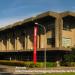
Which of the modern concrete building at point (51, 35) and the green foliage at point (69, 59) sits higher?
the modern concrete building at point (51, 35)

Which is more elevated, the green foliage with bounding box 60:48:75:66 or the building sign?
the building sign

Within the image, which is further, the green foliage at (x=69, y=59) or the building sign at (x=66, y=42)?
the building sign at (x=66, y=42)

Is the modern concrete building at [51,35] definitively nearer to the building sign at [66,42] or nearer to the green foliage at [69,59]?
the building sign at [66,42]

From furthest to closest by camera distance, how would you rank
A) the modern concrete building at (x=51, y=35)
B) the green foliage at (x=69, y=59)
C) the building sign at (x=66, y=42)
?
the building sign at (x=66, y=42) < the modern concrete building at (x=51, y=35) < the green foliage at (x=69, y=59)

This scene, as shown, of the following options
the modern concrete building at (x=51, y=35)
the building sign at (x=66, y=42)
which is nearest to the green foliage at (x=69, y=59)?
the modern concrete building at (x=51, y=35)

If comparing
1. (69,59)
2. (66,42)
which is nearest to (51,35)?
(66,42)

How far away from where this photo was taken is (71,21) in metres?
67.1

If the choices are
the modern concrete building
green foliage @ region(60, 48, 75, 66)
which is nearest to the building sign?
the modern concrete building

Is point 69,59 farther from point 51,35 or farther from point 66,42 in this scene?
point 51,35

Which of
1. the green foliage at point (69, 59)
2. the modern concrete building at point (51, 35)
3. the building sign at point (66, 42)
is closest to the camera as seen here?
the green foliage at point (69, 59)

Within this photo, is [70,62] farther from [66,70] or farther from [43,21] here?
[43,21]

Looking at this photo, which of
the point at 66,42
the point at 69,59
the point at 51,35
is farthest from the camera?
the point at 51,35

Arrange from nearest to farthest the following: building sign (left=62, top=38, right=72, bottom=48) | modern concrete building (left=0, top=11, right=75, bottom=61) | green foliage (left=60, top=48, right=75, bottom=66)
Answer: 1. green foliage (left=60, top=48, right=75, bottom=66)
2. modern concrete building (left=0, top=11, right=75, bottom=61)
3. building sign (left=62, top=38, right=72, bottom=48)

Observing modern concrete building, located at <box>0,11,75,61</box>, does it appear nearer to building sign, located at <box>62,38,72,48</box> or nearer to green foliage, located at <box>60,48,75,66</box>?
building sign, located at <box>62,38,72,48</box>
